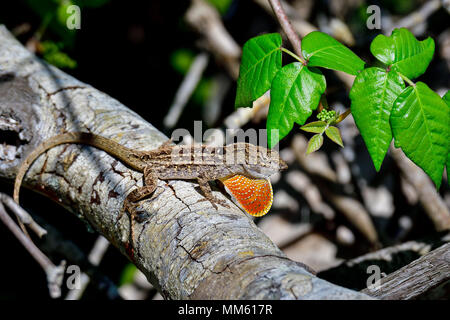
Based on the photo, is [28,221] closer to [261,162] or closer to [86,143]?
[86,143]

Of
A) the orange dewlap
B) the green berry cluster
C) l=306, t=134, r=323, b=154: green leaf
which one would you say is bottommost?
the orange dewlap

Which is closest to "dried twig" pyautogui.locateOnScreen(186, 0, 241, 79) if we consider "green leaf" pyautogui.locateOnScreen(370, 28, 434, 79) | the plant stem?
the plant stem

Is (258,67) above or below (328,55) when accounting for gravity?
below

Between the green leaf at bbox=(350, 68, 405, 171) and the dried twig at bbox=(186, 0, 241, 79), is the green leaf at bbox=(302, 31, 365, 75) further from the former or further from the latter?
the dried twig at bbox=(186, 0, 241, 79)

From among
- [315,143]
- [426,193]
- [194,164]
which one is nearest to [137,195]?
[194,164]

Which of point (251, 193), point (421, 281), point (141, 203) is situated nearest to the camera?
point (421, 281)

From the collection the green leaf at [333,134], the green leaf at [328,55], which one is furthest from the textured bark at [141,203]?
the green leaf at [328,55]

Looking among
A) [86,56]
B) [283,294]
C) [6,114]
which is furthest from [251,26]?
[283,294]
